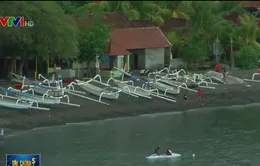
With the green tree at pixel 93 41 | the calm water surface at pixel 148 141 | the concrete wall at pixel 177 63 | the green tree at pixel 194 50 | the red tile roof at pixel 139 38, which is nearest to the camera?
the calm water surface at pixel 148 141

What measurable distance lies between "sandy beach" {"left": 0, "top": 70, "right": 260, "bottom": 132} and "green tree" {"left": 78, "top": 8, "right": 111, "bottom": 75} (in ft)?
16.8

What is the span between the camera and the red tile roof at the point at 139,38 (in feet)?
231

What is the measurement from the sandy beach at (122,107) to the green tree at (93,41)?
511 centimetres

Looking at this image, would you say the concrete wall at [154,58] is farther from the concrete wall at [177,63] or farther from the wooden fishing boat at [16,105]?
the wooden fishing boat at [16,105]

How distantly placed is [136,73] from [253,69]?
1034cm

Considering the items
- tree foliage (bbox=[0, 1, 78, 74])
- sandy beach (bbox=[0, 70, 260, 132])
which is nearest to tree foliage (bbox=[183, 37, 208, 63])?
sandy beach (bbox=[0, 70, 260, 132])

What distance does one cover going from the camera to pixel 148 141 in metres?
A: 52.8

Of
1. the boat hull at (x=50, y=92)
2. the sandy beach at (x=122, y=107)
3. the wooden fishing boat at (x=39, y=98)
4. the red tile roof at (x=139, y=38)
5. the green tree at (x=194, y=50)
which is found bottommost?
the sandy beach at (x=122, y=107)

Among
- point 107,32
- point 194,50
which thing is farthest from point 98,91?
point 194,50

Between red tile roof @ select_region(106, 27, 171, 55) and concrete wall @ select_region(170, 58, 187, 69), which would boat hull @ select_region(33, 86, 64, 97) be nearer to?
red tile roof @ select_region(106, 27, 171, 55)

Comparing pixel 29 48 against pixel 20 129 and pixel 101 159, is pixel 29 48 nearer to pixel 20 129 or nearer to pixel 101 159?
pixel 20 129

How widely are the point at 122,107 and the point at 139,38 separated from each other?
41.3ft

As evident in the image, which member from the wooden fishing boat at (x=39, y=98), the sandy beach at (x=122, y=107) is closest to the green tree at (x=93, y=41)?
the sandy beach at (x=122, y=107)

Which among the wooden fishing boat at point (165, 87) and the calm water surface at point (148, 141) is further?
Result: the wooden fishing boat at point (165, 87)
